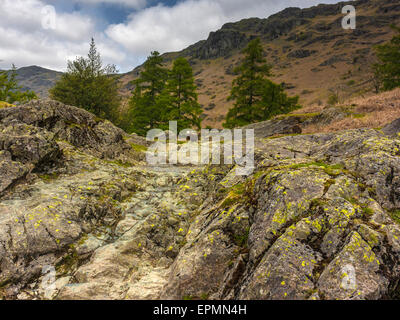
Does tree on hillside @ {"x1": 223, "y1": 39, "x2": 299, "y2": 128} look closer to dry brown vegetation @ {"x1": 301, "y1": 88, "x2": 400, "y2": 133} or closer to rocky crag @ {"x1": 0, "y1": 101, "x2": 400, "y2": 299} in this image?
dry brown vegetation @ {"x1": 301, "y1": 88, "x2": 400, "y2": 133}

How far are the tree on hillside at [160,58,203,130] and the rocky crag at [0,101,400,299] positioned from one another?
777 inches

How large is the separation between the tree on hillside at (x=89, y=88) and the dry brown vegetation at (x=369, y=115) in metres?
24.7

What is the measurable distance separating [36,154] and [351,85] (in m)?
97.8

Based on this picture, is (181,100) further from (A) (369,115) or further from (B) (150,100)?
(A) (369,115)

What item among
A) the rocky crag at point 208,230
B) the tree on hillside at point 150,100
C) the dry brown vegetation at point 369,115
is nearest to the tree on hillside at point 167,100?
the tree on hillside at point 150,100

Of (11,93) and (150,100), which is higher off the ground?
(11,93)

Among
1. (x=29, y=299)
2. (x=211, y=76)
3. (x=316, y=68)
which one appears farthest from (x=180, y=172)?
(x=211, y=76)

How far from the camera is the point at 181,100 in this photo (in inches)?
1141

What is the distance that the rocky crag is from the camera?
13.6 ft

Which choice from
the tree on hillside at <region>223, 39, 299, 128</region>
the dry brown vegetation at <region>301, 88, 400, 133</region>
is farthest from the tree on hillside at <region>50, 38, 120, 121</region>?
the dry brown vegetation at <region>301, 88, 400, 133</region>

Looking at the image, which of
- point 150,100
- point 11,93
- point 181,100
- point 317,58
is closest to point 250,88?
point 181,100

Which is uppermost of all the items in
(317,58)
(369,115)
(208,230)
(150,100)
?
(317,58)

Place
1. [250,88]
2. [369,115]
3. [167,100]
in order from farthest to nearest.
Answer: [250,88] < [167,100] < [369,115]

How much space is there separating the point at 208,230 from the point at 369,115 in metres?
18.6
